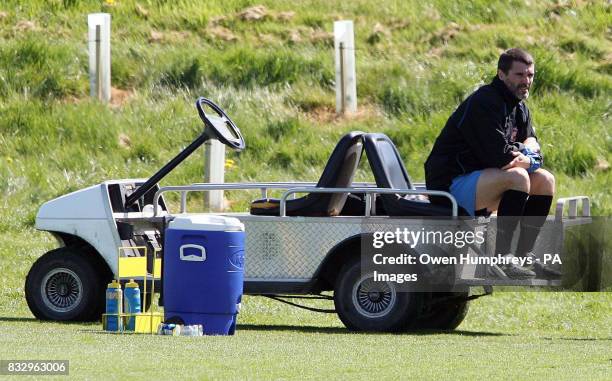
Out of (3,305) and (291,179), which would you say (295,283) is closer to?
(3,305)

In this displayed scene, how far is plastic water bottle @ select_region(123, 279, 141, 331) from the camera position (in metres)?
10.3

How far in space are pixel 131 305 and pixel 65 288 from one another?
1.40 metres

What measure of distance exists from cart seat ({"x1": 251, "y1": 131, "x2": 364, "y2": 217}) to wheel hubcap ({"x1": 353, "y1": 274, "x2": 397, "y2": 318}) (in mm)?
629

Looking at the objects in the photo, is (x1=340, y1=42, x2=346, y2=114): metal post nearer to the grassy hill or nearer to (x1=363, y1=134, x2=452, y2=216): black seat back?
the grassy hill

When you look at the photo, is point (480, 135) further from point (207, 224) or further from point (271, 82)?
point (271, 82)

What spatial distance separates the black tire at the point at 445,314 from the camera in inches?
450

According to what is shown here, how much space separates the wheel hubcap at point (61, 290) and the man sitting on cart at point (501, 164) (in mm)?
2814

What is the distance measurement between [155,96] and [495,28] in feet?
17.0

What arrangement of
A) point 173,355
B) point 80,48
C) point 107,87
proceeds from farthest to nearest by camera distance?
point 80,48 → point 107,87 → point 173,355

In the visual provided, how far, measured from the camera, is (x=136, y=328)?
1025cm

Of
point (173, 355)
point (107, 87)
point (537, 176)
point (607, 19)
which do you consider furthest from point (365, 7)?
point (173, 355)

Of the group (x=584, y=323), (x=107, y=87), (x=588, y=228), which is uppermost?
(x=107, y=87)

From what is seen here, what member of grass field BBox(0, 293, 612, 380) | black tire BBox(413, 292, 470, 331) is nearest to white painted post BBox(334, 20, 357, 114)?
grass field BBox(0, 293, 612, 380)

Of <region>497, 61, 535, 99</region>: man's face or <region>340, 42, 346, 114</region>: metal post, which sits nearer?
<region>497, 61, 535, 99</region>: man's face
